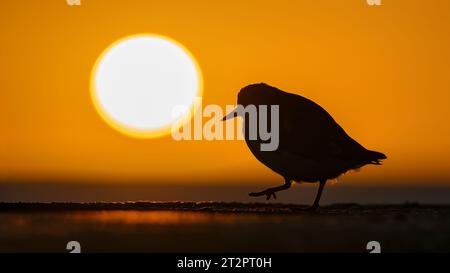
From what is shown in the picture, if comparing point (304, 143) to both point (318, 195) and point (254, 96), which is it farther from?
point (254, 96)

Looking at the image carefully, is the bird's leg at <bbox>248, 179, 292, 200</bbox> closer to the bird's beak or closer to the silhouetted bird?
the silhouetted bird

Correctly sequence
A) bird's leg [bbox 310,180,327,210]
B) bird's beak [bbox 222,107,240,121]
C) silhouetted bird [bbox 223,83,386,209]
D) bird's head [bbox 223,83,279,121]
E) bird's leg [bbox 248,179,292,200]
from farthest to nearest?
bird's leg [bbox 248,179,292,200], bird's beak [bbox 222,107,240,121], bird's head [bbox 223,83,279,121], silhouetted bird [bbox 223,83,386,209], bird's leg [bbox 310,180,327,210]

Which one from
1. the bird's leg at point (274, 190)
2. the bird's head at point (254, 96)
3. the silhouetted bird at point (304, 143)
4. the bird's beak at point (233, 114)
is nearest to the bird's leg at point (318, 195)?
the silhouetted bird at point (304, 143)

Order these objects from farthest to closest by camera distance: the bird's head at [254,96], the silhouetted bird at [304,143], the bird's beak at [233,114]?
the bird's beak at [233,114] < the bird's head at [254,96] < the silhouetted bird at [304,143]

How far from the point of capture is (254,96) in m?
10.8

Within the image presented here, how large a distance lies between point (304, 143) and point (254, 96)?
102cm

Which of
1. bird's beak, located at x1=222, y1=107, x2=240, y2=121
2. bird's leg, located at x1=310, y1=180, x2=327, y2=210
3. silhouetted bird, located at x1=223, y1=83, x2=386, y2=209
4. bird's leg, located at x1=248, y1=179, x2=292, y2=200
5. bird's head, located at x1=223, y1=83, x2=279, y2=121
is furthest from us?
bird's leg, located at x1=248, y1=179, x2=292, y2=200

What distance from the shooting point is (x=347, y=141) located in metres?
10.8

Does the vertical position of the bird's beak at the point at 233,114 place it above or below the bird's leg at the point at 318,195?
above

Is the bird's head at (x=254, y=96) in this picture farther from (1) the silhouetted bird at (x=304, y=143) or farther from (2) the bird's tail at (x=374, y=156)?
(2) the bird's tail at (x=374, y=156)

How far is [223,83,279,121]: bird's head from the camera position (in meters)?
10.8

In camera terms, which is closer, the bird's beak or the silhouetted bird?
the silhouetted bird

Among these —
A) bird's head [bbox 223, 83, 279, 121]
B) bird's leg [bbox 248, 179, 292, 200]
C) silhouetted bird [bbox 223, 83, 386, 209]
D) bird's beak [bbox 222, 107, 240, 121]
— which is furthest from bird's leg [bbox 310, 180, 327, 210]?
bird's beak [bbox 222, 107, 240, 121]

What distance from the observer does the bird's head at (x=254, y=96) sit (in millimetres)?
10750
